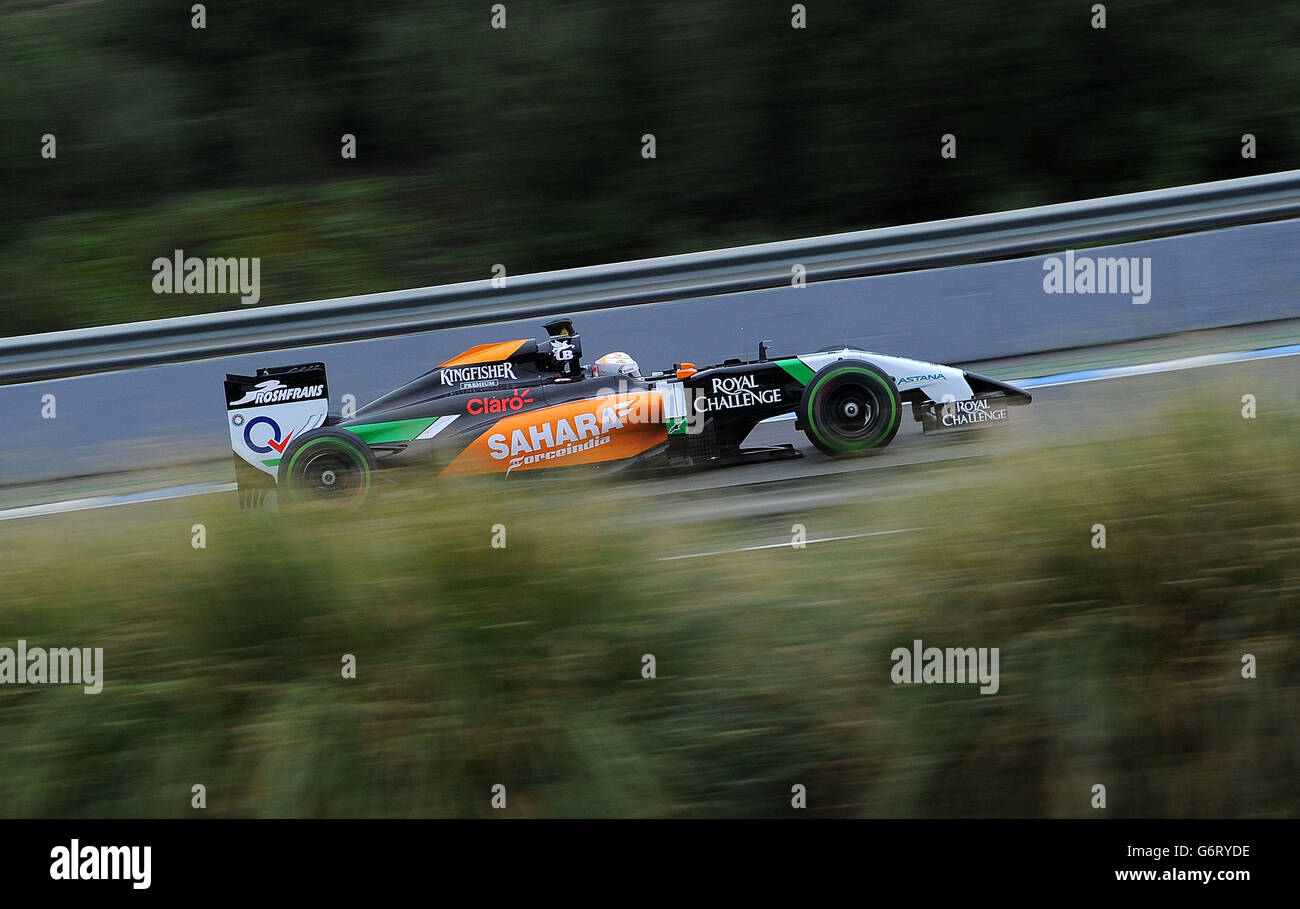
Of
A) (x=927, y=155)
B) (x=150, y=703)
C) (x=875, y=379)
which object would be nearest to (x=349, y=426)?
(x=875, y=379)

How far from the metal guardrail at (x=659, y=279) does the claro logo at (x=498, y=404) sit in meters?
1.45

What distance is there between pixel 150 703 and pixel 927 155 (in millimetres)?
8726

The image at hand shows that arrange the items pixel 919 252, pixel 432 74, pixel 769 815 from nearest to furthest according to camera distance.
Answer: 1. pixel 769 815
2. pixel 919 252
3. pixel 432 74

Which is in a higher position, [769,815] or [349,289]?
[349,289]

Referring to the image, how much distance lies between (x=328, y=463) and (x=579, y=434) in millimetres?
1515

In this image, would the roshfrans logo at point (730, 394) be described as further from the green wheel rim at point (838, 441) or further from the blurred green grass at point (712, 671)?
the blurred green grass at point (712, 671)

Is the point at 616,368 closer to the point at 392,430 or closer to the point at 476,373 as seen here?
the point at 476,373

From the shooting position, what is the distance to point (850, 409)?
7.74 metres

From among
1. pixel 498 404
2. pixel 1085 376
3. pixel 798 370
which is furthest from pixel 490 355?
pixel 1085 376

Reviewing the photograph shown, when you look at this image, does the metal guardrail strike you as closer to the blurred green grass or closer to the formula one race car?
the formula one race car

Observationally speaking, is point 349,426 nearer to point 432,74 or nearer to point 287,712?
point 287,712

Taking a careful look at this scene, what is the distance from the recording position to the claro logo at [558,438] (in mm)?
7543

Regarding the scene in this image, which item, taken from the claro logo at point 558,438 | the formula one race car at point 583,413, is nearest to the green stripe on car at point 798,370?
the formula one race car at point 583,413

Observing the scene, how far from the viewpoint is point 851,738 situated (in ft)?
13.0
